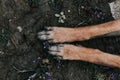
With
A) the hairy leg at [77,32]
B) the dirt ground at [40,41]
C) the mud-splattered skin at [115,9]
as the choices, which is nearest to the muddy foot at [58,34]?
the hairy leg at [77,32]

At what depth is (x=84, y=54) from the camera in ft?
20.4

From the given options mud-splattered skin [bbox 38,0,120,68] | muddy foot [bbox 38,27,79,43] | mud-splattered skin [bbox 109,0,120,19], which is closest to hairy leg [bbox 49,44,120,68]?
mud-splattered skin [bbox 38,0,120,68]

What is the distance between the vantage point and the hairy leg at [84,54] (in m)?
6.17

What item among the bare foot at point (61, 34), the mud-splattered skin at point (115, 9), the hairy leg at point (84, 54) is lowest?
the hairy leg at point (84, 54)

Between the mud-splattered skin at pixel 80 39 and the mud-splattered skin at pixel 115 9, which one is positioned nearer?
the mud-splattered skin at pixel 80 39

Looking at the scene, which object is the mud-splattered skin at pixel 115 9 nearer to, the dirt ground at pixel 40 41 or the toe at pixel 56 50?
the dirt ground at pixel 40 41

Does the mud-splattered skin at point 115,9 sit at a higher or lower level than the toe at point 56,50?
Answer: higher

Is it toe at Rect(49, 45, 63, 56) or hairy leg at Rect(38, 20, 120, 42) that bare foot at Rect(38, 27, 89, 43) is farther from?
toe at Rect(49, 45, 63, 56)

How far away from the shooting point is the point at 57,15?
6.49 meters

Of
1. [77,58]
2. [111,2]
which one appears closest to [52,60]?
[77,58]

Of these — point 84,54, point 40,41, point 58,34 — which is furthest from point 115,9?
point 40,41

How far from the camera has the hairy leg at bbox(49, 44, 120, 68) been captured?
6.17 m

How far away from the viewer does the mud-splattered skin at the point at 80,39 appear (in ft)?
20.3

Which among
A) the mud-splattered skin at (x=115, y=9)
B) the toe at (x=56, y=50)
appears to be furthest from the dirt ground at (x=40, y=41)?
the mud-splattered skin at (x=115, y=9)
